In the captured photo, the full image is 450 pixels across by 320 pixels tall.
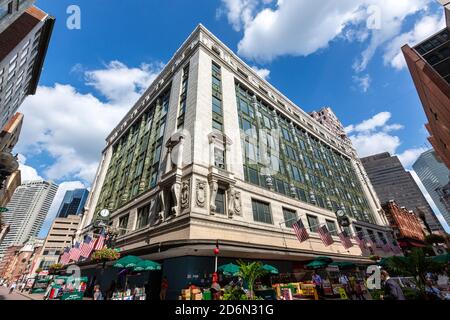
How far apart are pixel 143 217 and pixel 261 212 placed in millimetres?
12705

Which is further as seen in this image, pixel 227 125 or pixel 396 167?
pixel 396 167

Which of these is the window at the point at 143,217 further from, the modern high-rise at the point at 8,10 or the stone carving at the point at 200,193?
the modern high-rise at the point at 8,10

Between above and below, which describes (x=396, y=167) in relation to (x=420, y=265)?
above

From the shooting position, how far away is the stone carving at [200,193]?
16.5 metres

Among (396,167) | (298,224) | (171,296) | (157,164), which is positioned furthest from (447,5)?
(396,167)

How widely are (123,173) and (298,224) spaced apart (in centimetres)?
2690

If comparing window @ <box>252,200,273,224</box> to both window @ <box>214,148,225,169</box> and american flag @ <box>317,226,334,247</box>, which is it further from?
window @ <box>214,148,225,169</box>

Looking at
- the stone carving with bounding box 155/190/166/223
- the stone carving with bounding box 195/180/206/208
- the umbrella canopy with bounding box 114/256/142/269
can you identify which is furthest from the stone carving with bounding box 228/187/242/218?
the umbrella canopy with bounding box 114/256/142/269

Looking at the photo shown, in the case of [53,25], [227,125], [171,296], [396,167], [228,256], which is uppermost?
[396,167]

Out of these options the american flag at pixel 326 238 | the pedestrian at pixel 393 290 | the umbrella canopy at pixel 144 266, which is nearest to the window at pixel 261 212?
the american flag at pixel 326 238

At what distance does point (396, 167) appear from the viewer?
161 meters

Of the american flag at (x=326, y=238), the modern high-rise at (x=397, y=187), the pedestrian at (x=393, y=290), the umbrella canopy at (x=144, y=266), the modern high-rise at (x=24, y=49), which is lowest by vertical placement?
the pedestrian at (x=393, y=290)

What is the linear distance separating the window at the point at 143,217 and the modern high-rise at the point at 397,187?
18378 centimetres

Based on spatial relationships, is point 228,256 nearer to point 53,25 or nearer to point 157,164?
point 157,164
